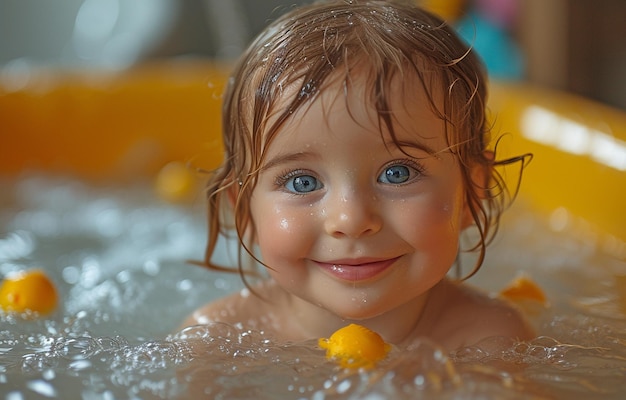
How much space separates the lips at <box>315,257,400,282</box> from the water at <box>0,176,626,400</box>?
0.09 metres

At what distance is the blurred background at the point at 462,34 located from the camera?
2.78 metres

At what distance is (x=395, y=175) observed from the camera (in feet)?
3.19

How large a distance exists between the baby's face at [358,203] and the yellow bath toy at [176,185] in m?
1.05

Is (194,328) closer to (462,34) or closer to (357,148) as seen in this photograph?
(357,148)

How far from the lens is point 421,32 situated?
1.01 m

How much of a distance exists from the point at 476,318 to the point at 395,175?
28 centimetres

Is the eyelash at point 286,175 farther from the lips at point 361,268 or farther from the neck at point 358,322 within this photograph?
the neck at point 358,322

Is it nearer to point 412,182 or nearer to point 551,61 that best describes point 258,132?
point 412,182

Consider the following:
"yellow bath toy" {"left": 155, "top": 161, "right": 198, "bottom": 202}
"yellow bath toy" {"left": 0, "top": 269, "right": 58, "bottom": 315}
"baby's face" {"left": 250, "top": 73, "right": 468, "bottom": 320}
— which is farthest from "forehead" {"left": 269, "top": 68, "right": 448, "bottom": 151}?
"yellow bath toy" {"left": 155, "top": 161, "right": 198, "bottom": 202}

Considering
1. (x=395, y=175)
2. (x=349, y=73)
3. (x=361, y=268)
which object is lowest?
(x=361, y=268)

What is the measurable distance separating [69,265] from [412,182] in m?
0.90

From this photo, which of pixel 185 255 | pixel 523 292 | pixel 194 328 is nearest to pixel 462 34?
pixel 185 255

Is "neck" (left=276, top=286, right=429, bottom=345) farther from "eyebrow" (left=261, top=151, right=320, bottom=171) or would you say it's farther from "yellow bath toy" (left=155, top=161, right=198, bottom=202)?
"yellow bath toy" (left=155, top=161, right=198, bottom=202)

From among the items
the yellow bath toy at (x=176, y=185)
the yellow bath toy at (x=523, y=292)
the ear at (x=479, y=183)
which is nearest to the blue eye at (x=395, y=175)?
the ear at (x=479, y=183)
